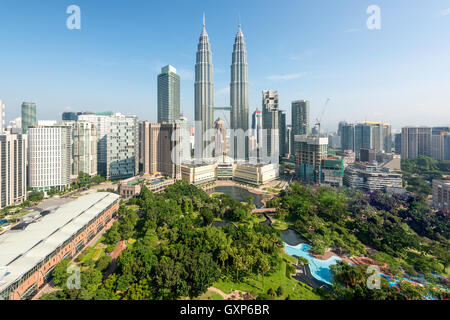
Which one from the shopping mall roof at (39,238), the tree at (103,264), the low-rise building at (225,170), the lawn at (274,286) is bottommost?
the lawn at (274,286)

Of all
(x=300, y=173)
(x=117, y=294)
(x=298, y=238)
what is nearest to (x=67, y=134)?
(x=117, y=294)

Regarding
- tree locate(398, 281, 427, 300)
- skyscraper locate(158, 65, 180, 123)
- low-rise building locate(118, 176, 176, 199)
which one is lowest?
tree locate(398, 281, 427, 300)

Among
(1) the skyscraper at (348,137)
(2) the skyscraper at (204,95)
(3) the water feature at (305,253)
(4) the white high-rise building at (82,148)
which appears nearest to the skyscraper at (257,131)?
(2) the skyscraper at (204,95)

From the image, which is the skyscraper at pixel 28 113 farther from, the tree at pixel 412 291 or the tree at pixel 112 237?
the tree at pixel 412 291

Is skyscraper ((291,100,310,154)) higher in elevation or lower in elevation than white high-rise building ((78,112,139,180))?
higher

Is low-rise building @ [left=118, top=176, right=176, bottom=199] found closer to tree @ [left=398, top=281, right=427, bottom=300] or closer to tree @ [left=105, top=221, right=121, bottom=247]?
tree @ [left=105, top=221, right=121, bottom=247]

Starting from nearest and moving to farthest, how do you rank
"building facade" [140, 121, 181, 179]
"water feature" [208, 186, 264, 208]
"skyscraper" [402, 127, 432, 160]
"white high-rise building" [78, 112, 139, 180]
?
"water feature" [208, 186, 264, 208]
"building facade" [140, 121, 181, 179]
"white high-rise building" [78, 112, 139, 180]
"skyscraper" [402, 127, 432, 160]

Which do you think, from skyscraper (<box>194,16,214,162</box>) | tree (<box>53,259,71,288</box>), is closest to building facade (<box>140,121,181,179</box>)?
tree (<box>53,259,71,288</box>)
